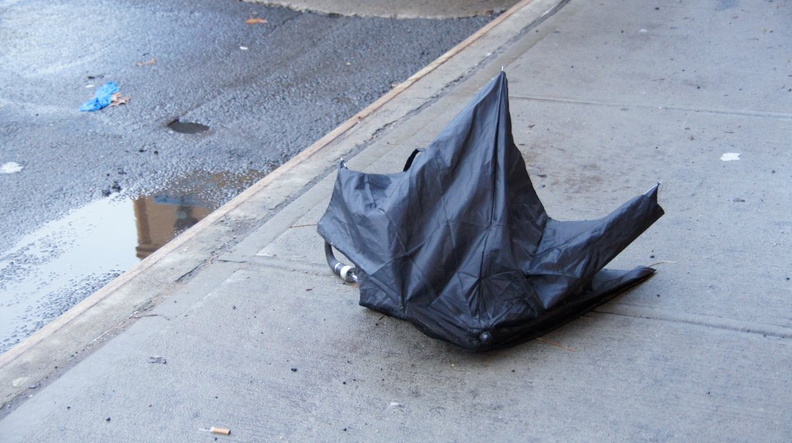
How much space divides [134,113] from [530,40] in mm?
3294

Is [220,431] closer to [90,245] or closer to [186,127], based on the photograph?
[90,245]

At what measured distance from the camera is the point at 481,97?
3.39 metres

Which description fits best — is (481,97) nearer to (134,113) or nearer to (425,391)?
(425,391)

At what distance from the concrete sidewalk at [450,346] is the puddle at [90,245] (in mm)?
365

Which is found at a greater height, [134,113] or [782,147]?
[782,147]

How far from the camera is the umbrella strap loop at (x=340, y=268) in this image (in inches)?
154

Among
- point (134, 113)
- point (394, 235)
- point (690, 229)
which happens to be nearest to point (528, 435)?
point (394, 235)

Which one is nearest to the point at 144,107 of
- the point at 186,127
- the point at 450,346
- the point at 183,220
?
the point at 186,127

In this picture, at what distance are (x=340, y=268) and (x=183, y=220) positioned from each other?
1553 millimetres

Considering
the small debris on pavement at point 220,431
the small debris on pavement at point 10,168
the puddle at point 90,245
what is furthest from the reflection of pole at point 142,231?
the small debris on pavement at point 220,431

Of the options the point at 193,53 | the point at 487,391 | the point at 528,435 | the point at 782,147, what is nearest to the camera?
the point at 528,435

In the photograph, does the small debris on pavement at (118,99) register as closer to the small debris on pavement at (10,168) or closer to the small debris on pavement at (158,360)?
the small debris on pavement at (10,168)

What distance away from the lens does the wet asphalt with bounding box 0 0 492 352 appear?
16.1ft

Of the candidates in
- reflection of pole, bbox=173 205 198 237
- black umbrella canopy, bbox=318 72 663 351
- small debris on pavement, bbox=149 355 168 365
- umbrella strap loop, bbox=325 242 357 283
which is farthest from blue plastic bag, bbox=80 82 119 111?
black umbrella canopy, bbox=318 72 663 351
